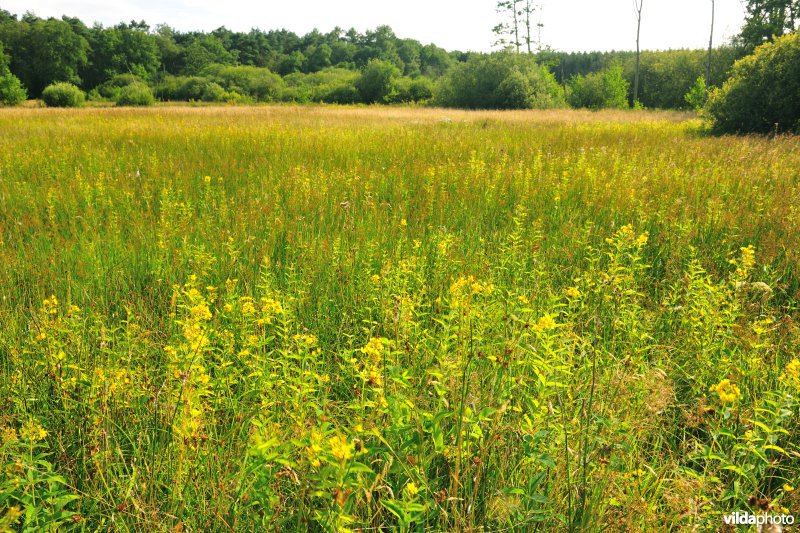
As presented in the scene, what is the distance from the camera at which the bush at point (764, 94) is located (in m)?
12.1

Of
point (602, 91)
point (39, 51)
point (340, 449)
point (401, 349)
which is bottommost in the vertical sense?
point (401, 349)

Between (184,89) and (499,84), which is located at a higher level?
(184,89)

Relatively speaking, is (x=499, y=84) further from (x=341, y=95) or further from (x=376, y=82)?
(x=341, y=95)

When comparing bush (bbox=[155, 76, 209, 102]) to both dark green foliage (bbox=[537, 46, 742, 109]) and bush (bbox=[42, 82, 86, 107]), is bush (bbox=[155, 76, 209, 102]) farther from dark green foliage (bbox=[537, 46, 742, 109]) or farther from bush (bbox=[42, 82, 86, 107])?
dark green foliage (bbox=[537, 46, 742, 109])

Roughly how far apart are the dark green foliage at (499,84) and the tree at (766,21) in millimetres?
16549

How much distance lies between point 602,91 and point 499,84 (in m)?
12.4

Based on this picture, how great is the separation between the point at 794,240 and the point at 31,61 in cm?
7637

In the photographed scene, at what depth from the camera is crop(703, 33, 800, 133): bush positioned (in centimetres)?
1212

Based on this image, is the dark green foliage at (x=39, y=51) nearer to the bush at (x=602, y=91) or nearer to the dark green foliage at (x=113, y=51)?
the dark green foliage at (x=113, y=51)

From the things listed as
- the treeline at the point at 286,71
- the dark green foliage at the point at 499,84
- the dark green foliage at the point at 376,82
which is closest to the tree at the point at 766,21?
the treeline at the point at 286,71

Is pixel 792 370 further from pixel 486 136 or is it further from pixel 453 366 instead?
pixel 486 136

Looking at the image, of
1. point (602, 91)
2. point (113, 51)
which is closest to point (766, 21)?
point (602, 91)

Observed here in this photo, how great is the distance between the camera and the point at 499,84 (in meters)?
32.7

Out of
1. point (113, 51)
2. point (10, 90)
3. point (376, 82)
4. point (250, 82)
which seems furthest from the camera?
point (113, 51)
